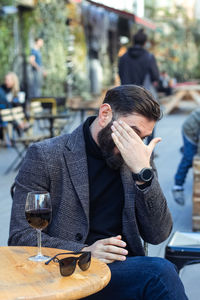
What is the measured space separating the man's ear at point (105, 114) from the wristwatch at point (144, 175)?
0.25 meters

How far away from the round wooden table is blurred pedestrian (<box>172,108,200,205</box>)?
13.7 ft

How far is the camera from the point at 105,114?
256cm

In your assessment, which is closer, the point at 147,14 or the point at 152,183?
the point at 152,183

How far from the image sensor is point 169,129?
1409cm

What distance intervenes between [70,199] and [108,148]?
268 mm

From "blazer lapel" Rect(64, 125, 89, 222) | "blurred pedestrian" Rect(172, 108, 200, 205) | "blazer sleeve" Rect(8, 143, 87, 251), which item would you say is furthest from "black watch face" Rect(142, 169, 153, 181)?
"blurred pedestrian" Rect(172, 108, 200, 205)

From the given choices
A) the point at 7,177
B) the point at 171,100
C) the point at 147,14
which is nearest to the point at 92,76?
the point at 171,100

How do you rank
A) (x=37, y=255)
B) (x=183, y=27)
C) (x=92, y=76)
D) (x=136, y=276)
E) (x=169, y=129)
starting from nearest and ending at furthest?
(x=37, y=255) < (x=136, y=276) < (x=169, y=129) < (x=92, y=76) < (x=183, y=27)

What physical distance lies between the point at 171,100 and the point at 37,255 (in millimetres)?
16600

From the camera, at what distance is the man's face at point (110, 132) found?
2520 mm

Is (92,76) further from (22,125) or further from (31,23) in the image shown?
(22,125)

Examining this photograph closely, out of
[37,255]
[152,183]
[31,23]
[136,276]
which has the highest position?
[31,23]

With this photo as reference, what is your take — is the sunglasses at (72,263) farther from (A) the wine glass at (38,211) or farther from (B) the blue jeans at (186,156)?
(B) the blue jeans at (186,156)

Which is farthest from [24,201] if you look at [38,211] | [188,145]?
[188,145]
